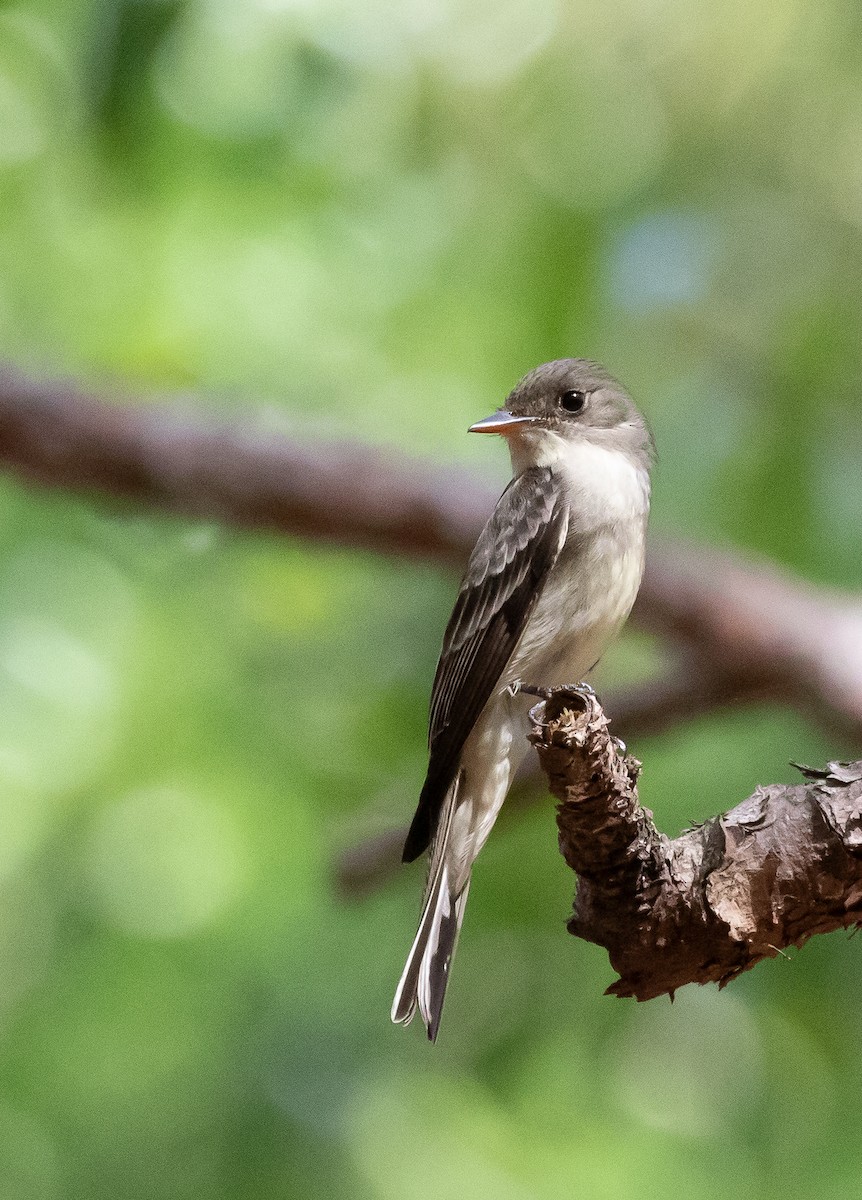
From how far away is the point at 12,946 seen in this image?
4.67 meters

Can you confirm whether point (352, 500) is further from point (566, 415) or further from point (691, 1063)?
point (691, 1063)

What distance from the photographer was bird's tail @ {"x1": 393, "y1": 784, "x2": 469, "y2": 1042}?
8.83 ft

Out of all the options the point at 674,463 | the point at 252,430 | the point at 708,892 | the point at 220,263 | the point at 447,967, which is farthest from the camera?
the point at 674,463

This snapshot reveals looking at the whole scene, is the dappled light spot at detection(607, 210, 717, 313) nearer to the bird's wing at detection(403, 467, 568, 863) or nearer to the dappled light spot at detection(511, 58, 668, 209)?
the dappled light spot at detection(511, 58, 668, 209)

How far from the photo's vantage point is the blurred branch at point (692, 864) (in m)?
2.11

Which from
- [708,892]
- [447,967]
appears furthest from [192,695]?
[708,892]

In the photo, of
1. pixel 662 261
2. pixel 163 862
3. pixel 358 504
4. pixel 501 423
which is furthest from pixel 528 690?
pixel 662 261

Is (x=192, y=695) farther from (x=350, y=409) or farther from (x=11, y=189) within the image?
(x=11, y=189)

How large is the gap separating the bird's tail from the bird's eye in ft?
3.00

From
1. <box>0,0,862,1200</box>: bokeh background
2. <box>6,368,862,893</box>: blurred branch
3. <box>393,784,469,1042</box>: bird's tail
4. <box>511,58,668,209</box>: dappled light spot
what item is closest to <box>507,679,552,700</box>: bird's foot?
<box>393,784,469,1042</box>: bird's tail

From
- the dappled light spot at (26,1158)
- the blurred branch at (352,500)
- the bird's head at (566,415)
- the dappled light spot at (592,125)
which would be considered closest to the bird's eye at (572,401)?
the bird's head at (566,415)

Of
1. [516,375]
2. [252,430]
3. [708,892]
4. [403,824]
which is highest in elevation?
[516,375]

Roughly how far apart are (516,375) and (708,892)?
2.55 m

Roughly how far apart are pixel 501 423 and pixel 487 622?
0.43m
